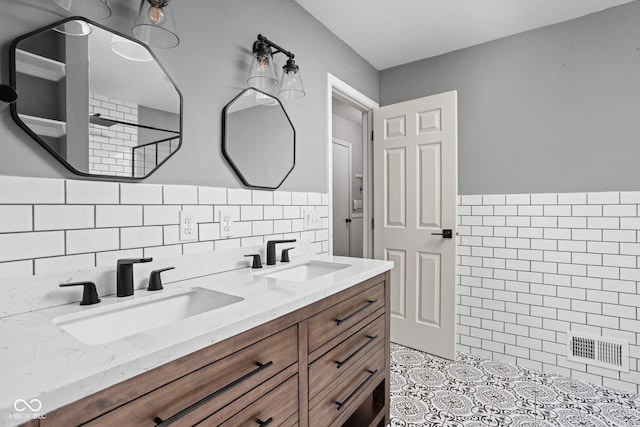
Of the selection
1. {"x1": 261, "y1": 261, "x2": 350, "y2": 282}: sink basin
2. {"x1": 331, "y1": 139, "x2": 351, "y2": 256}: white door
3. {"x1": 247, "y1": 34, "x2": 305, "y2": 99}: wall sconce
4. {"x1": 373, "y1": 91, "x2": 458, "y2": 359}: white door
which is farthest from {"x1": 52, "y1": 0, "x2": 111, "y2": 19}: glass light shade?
{"x1": 331, "y1": 139, "x2": 351, "y2": 256}: white door

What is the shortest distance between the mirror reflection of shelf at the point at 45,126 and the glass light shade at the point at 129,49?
1.16ft

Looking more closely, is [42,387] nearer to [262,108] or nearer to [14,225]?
[14,225]

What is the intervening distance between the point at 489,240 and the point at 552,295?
0.56 metres

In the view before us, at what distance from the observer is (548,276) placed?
240 cm

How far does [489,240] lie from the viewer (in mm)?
2629

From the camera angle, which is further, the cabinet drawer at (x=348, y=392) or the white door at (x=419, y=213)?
the white door at (x=419, y=213)

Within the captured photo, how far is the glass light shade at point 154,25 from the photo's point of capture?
→ 117 cm

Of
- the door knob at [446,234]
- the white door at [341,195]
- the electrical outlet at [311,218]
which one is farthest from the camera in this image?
the white door at [341,195]

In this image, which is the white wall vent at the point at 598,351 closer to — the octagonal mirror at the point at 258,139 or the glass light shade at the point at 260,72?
the octagonal mirror at the point at 258,139

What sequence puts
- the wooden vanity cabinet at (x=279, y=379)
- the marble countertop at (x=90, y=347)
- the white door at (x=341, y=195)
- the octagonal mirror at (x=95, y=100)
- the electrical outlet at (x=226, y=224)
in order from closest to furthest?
the marble countertop at (x=90, y=347) → the wooden vanity cabinet at (x=279, y=379) → the octagonal mirror at (x=95, y=100) → the electrical outlet at (x=226, y=224) → the white door at (x=341, y=195)

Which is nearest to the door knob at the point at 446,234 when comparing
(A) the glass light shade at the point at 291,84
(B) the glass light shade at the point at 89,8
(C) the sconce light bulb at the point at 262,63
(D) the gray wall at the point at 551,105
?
(D) the gray wall at the point at 551,105

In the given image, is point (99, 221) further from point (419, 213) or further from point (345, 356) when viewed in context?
point (419, 213)

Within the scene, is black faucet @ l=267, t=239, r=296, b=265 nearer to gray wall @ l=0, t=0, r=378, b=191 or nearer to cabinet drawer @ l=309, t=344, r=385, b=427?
gray wall @ l=0, t=0, r=378, b=191

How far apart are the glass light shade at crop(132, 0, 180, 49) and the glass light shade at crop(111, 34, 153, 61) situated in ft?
0.14
